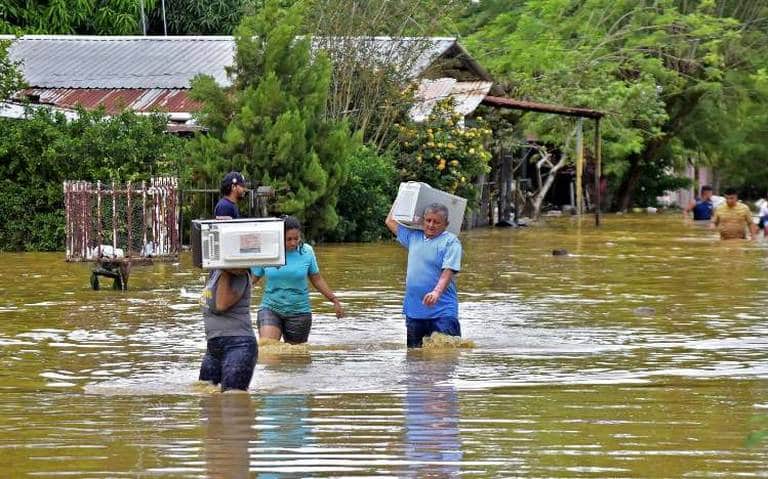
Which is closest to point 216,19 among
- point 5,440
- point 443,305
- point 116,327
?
point 116,327

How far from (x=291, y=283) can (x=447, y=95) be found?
22337 mm

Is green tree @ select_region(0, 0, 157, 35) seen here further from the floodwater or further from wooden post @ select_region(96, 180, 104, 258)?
the floodwater

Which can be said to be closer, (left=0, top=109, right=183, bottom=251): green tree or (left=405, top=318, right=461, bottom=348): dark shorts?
(left=405, top=318, right=461, bottom=348): dark shorts

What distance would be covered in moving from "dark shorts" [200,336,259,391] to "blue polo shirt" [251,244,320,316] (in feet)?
8.57

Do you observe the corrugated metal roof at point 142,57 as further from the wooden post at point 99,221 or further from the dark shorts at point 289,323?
the dark shorts at point 289,323

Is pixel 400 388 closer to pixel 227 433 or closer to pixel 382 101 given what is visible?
pixel 227 433

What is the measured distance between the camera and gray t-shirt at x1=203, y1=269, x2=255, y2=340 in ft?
33.4

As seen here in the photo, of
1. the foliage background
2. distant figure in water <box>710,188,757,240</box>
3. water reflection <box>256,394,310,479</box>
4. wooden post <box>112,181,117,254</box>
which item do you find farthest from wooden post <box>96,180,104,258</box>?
distant figure in water <box>710,188,757,240</box>

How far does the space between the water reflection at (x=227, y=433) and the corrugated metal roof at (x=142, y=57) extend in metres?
23.2

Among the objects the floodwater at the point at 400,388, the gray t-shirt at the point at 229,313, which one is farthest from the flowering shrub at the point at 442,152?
the gray t-shirt at the point at 229,313

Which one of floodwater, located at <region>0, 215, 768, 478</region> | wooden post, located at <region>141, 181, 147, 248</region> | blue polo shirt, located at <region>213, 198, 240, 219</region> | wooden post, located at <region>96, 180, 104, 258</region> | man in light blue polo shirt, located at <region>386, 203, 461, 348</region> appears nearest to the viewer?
floodwater, located at <region>0, 215, 768, 478</region>

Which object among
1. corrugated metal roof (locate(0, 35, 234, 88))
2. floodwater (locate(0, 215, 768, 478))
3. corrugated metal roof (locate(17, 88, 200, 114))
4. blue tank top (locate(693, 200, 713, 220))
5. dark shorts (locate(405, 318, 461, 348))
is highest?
corrugated metal roof (locate(0, 35, 234, 88))

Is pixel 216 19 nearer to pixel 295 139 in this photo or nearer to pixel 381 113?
pixel 381 113

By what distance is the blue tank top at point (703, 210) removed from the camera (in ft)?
130
